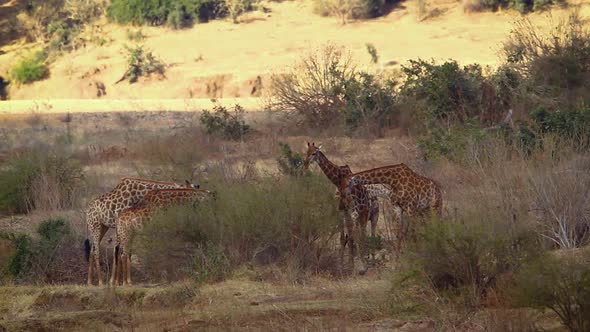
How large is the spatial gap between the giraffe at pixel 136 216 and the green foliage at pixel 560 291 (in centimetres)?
512

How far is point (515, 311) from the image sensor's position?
29.6 feet

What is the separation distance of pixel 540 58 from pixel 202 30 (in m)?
23.8

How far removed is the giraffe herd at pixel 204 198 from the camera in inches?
496

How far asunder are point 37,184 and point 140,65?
23157mm

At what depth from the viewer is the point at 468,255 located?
979 cm

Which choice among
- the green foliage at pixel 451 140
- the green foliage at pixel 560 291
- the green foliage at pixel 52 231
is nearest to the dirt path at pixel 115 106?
the green foliage at pixel 451 140

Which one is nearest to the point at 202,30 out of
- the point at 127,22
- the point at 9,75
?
the point at 127,22

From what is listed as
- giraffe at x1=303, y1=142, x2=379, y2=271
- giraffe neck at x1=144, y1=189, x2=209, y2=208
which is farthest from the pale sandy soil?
giraffe neck at x1=144, y1=189, x2=209, y2=208

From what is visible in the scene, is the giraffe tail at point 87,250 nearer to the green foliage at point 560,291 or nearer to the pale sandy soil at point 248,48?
the green foliage at point 560,291

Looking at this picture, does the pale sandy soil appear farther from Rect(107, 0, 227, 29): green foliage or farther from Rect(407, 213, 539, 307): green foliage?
Rect(407, 213, 539, 307): green foliage

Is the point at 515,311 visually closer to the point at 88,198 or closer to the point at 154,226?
the point at 154,226

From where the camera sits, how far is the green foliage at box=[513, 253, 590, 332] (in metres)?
8.41

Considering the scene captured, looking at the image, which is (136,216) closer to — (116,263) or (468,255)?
(116,263)

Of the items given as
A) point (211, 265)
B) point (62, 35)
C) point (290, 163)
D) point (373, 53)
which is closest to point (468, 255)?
point (211, 265)
